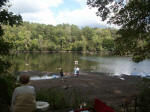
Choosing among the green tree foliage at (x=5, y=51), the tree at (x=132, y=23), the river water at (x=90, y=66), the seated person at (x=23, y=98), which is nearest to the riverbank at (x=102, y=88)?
the tree at (x=132, y=23)

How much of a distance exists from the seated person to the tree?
433 cm

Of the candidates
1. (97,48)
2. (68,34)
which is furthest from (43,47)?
(97,48)

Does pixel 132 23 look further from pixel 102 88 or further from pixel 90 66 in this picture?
pixel 90 66

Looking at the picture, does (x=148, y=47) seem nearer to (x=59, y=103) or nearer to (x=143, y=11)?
(x=143, y=11)

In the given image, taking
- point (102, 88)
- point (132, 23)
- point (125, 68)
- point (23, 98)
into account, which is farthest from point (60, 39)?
point (23, 98)

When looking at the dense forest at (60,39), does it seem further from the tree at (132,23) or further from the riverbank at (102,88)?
the tree at (132,23)

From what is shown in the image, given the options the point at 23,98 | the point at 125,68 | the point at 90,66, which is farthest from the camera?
the point at 90,66

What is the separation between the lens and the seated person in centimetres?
341

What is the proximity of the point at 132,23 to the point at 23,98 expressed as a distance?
16.0ft

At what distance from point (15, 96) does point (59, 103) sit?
12.6 ft

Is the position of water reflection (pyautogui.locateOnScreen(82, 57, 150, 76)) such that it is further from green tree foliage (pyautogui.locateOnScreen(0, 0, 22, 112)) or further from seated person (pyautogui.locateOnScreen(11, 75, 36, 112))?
seated person (pyautogui.locateOnScreen(11, 75, 36, 112))

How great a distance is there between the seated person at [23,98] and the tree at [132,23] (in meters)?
4.33

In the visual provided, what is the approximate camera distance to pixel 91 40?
387 feet

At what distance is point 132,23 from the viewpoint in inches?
259
